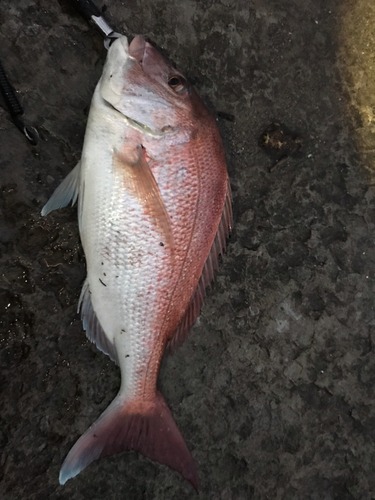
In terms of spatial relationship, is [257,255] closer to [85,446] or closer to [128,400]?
[128,400]

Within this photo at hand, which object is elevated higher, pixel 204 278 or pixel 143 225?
pixel 143 225

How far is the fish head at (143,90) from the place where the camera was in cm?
138

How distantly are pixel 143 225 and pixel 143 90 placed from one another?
19.5 inches

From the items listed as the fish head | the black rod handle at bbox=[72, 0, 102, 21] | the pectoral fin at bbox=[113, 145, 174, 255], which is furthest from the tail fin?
the black rod handle at bbox=[72, 0, 102, 21]

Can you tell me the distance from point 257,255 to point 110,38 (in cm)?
112

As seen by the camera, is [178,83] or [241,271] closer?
[178,83]

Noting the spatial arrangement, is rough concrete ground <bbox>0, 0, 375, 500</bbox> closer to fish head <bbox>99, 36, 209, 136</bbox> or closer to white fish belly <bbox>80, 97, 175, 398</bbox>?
white fish belly <bbox>80, 97, 175, 398</bbox>

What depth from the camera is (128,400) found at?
1.52 meters

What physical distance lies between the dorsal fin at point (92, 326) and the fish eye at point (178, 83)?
832 mm

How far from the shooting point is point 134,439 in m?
1.51

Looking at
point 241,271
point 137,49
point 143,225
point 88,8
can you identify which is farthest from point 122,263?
point 88,8

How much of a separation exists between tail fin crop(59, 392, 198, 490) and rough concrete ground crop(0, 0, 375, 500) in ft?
0.49

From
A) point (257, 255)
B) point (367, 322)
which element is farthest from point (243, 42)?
point (367, 322)

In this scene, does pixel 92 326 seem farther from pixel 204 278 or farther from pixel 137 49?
pixel 137 49
